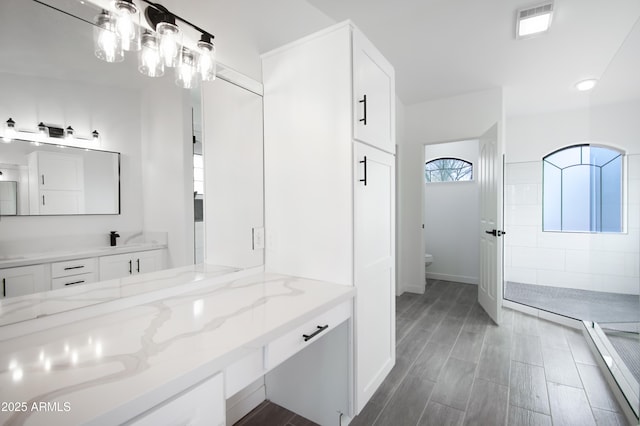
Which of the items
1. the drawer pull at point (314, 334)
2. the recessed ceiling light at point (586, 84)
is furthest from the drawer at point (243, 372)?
the recessed ceiling light at point (586, 84)

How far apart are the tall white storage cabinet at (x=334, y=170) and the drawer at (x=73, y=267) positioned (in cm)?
85

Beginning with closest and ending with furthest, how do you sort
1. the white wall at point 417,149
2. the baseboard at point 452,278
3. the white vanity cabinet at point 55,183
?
the white vanity cabinet at point 55,183 < the white wall at point 417,149 < the baseboard at point 452,278

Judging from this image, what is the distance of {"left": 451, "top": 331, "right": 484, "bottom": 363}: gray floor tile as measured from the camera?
7.49 feet

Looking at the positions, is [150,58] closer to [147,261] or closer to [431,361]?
[147,261]

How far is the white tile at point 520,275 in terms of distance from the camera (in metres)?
4.14

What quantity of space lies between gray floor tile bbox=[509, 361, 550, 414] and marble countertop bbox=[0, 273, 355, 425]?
1.48 meters

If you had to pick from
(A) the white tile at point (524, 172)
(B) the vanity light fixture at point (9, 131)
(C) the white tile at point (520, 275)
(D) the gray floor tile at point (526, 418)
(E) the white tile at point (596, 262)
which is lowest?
(D) the gray floor tile at point (526, 418)

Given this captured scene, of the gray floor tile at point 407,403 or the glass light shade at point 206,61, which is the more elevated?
the glass light shade at point 206,61

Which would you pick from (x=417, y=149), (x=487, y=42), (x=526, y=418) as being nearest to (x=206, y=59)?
(x=487, y=42)

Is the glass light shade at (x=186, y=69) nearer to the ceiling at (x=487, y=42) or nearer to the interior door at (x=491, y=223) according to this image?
the ceiling at (x=487, y=42)

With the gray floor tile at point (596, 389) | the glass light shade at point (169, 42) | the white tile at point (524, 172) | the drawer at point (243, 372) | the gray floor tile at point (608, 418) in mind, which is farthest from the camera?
the white tile at point (524, 172)

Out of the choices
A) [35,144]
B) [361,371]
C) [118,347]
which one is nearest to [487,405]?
[361,371]

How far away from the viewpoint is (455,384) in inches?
75.5

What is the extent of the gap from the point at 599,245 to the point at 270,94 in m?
4.02
